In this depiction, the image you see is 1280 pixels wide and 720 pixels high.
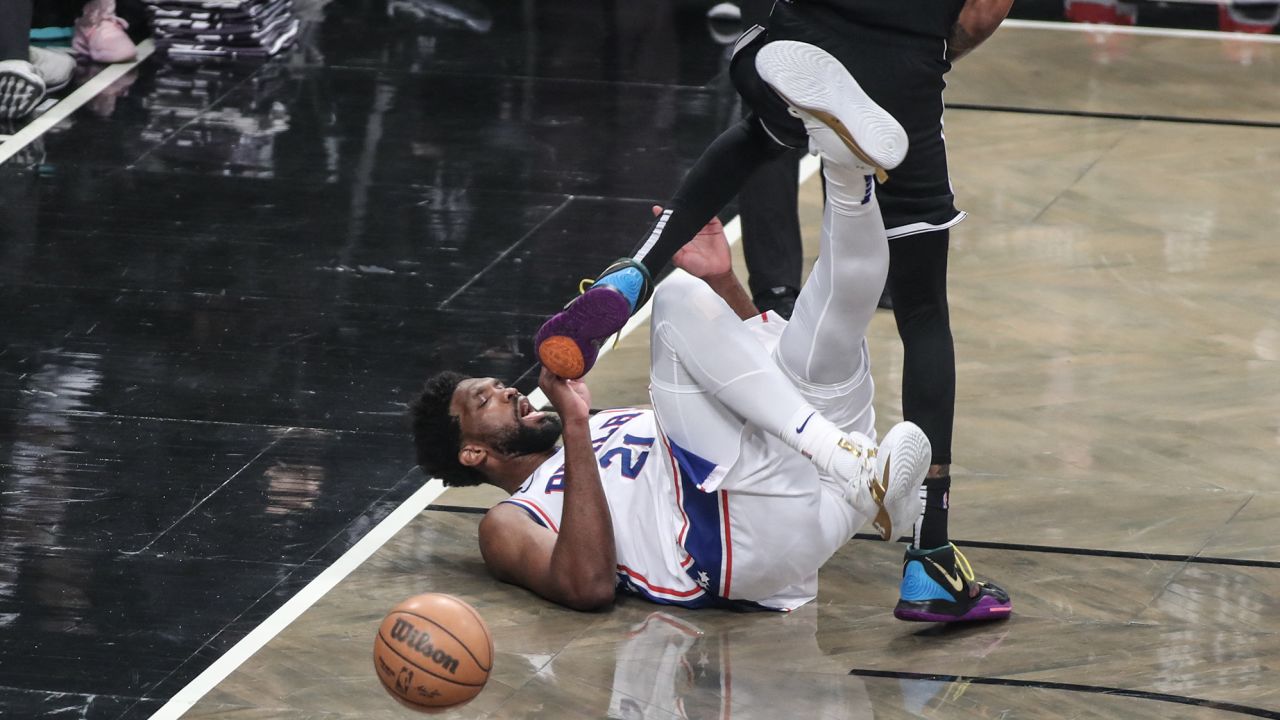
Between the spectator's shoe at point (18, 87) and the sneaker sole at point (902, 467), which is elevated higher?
the sneaker sole at point (902, 467)

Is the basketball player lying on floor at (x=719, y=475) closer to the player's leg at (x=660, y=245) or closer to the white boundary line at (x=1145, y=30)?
the player's leg at (x=660, y=245)

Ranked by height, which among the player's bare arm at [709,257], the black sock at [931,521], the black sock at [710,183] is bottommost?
the black sock at [931,521]

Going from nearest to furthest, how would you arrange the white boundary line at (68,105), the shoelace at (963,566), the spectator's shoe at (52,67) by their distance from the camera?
the shoelace at (963,566), the white boundary line at (68,105), the spectator's shoe at (52,67)

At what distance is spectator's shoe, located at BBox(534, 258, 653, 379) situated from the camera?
3676mm

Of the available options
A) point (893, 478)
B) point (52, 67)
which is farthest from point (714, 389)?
point (52, 67)

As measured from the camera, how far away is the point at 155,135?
7.20 m

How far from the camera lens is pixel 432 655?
3.29 metres

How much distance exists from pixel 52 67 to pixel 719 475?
4.85 meters

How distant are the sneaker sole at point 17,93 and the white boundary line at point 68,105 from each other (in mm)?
75

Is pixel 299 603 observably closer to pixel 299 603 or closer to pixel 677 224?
pixel 299 603

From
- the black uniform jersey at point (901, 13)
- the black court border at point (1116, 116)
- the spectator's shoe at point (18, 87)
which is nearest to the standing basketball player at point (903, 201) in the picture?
the black uniform jersey at point (901, 13)

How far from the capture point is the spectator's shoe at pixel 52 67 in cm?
762

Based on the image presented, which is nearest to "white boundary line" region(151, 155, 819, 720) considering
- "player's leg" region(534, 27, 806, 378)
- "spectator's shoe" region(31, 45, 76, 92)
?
"player's leg" region(534, 27, 806, 378)

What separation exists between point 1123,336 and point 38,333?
3.16 meters
